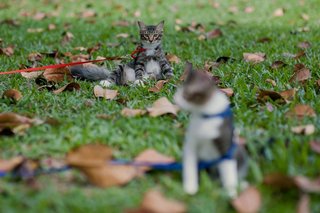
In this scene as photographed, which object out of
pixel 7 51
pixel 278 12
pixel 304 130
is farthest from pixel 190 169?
pixel 278 12

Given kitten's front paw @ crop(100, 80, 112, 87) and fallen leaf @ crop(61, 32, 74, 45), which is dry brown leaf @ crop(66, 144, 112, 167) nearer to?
kitten's front paw @ crop(100, 80, 112, 87)

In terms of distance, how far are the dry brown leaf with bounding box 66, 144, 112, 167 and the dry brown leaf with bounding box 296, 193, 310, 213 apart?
2.79 feet

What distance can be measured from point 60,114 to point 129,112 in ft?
1.55

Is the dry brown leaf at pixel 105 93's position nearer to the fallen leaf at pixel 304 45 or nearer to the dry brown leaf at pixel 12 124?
the dry brown leaf at pixel 12 124

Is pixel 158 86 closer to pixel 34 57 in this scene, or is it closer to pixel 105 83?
pixel 105 83

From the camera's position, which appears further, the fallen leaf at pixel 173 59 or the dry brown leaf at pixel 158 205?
the fallen leaf at pixel 173 59

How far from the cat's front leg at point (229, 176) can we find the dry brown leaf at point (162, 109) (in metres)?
1.08

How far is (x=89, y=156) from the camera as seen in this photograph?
230cm

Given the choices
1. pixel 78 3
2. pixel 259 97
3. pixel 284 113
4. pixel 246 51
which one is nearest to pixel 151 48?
pixel 246 51

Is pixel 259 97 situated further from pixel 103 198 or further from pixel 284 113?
pixel 103 198

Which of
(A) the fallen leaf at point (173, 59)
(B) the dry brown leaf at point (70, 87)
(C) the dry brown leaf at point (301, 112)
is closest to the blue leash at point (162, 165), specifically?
(C) the dry brown leaf at point (301, 112)

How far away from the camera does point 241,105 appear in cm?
351

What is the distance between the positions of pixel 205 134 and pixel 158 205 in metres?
0.36

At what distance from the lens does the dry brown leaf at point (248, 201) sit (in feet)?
6.55
